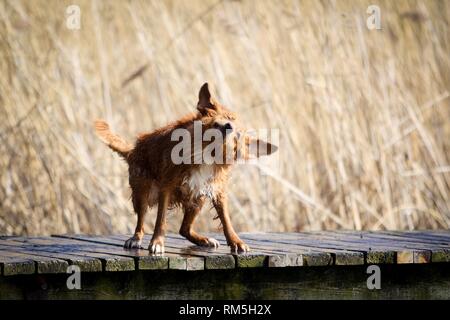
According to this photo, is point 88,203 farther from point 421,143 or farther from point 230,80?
point 421,143

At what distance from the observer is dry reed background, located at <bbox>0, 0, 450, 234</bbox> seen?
6469 millimetres

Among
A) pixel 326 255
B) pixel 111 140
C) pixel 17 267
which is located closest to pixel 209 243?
pixel 326 255

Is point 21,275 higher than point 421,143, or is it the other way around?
point 421,143

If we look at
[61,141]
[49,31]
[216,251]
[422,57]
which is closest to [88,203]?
[61,141]

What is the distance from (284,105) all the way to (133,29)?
1132mm

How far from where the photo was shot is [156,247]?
14.9 ft

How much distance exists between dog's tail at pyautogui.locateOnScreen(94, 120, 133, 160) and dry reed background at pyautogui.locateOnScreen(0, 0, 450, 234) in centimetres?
142

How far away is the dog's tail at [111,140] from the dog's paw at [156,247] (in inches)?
23.3

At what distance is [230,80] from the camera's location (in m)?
6.86

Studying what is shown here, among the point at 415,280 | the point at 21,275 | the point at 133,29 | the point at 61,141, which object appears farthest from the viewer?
the point at 133,29
